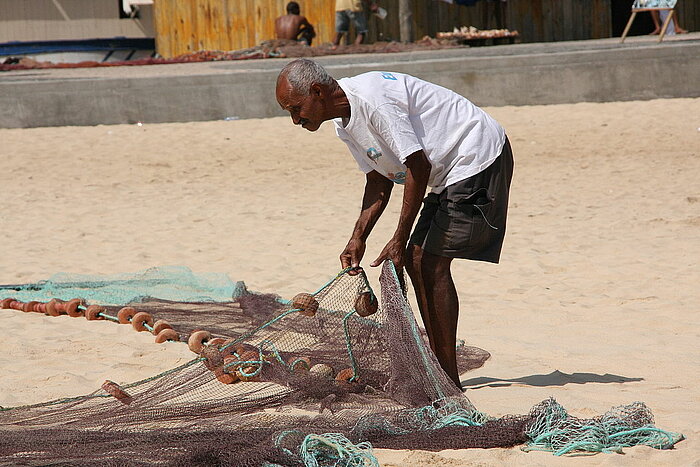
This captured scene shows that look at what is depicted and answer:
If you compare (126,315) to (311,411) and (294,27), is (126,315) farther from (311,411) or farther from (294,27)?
(294,27)

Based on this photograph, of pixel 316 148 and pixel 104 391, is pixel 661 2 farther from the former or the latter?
pixel 104 391

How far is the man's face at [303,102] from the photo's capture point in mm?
3658

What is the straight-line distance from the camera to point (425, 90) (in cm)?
380

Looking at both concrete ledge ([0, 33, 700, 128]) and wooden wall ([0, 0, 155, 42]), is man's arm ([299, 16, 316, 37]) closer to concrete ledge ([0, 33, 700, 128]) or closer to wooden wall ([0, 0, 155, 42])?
wooden wall ([0, 0, 155, 42])

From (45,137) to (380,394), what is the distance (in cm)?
1048

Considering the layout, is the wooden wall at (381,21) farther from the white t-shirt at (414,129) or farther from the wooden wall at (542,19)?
the white t-shirt at (414,129)

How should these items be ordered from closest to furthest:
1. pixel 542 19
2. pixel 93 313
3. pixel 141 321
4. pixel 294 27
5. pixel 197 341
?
pixel 197 341, pixel 141 321, pixel 93 313, pixel 294 27, pixel 542 19

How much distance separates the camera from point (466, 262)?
6.96 meters

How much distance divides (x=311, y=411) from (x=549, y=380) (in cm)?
119

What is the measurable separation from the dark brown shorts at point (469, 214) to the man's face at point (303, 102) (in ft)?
2.04

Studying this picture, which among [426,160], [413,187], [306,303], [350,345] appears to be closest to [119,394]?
[306,303]

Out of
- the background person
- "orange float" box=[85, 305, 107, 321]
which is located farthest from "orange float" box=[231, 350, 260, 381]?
the background person

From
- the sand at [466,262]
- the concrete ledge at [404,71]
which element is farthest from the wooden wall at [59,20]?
the sand at [466,262]

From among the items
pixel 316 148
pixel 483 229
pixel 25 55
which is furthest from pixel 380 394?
pixel 25 55
